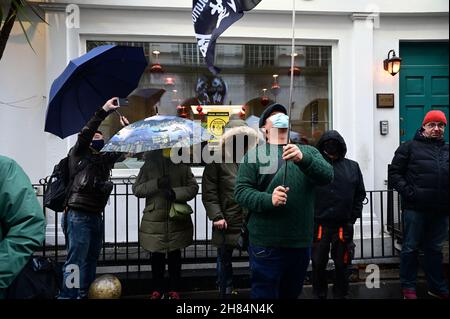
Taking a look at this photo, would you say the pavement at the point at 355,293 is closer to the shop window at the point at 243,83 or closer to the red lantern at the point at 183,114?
the shop window at the point at 243,83

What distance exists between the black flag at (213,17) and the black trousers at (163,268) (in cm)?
205

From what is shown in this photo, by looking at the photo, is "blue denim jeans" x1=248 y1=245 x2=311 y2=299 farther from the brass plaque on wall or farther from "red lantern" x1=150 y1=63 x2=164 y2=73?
"red lantern" x1=150 y1=63 x2=164 y2=73

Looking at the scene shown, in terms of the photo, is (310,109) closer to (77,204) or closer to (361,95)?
(361,95)

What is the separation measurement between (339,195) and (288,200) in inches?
57.3

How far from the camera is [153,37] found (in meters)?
6.30

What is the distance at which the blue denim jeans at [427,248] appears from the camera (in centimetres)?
216

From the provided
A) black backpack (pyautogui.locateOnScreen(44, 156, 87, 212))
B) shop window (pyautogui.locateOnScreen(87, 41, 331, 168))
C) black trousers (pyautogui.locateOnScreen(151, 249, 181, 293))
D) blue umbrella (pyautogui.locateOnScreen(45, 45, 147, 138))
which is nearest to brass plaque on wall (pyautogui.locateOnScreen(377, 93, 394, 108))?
shop window (pyautogui.locateOnScreen(87, 41, 331, 168))

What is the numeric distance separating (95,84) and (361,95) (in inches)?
156

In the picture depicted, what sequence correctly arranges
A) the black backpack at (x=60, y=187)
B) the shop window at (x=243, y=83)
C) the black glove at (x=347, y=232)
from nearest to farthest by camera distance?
the black backpack at (x=60, y=187) → the black glove at (x=347, y=232) → the shop window at (x=243, y=83)

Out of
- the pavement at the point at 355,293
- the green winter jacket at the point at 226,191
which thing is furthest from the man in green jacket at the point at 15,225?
the pavement at the point at 355,293

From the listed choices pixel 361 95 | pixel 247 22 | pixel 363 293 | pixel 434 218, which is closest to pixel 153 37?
pixel 247 22

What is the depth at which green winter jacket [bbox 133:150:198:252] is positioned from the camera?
13.6 ft

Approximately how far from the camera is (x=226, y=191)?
415 cm

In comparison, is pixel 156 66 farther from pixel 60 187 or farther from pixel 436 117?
pixel 436 117
